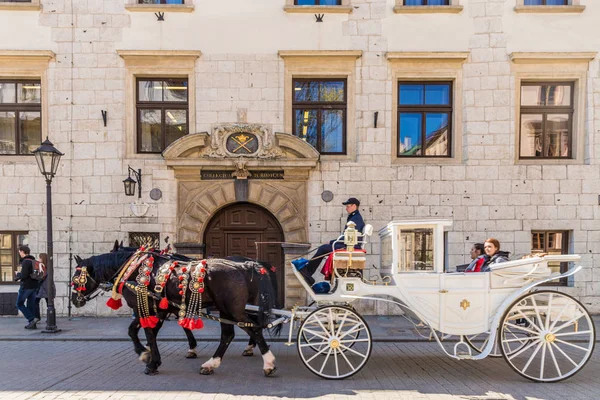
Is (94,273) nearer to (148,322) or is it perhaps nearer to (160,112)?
(148,322)

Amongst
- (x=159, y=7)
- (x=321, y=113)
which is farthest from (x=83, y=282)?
(x=159, y=7)

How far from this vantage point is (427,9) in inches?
368

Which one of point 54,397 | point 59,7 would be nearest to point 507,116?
point 54,397

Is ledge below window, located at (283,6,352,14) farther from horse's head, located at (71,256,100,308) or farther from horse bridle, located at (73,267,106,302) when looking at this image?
horse bridle, located at (73,267,106,302)

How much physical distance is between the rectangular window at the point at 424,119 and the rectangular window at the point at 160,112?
4970 millimetres

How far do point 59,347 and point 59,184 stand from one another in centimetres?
394

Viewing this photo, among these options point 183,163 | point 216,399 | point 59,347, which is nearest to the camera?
point 216,399

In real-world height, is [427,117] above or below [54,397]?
above

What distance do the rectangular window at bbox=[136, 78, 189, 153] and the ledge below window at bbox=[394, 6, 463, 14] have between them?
16.6ft

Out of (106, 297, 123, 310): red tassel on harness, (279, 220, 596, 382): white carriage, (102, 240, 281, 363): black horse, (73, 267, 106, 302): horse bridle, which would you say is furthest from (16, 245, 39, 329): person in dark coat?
(279, 220, 596, 382): white carriage

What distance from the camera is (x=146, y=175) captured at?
30.9 ft

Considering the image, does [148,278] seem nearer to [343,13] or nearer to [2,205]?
[2,205]

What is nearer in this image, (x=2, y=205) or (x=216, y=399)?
(x=216, y=399)

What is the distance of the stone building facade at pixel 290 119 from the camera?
Answer: 9320mm
